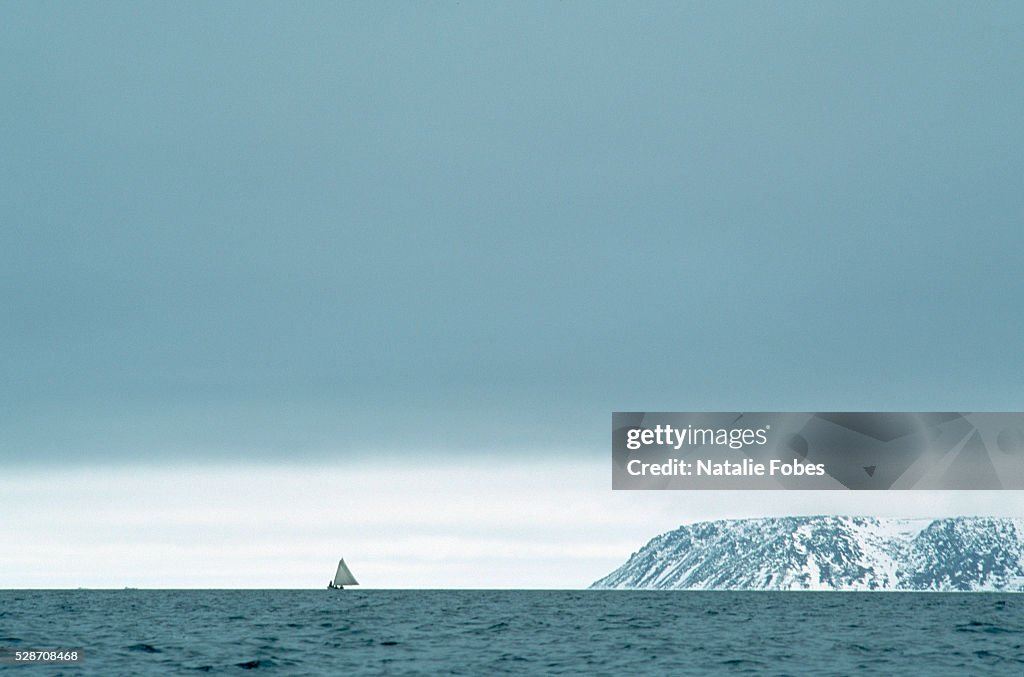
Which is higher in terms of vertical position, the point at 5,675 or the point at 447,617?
the point at 447,617

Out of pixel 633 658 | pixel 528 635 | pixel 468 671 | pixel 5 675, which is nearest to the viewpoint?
pixel 5 675

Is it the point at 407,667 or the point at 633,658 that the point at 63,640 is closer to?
the point at 407,667

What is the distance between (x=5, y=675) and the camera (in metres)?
51.3

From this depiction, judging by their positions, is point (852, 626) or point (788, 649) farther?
point (852, 626)

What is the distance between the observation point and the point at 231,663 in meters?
59.5

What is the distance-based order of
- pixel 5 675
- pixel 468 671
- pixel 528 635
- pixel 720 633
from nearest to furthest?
pixel 5 675, pixel 468 671, pixel 528 635, pixel 720 633

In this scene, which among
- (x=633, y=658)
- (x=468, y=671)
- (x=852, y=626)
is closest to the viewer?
(x=468, y=671)

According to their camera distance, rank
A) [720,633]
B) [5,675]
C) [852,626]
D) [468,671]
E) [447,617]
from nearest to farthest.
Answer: [5,675] → [468,671] → [720,633] → [852,626] → [447,617]

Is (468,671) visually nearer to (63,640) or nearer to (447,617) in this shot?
(63,640)

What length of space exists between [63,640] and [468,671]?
2953cm

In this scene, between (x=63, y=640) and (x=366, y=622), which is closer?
(x=63, y=640)

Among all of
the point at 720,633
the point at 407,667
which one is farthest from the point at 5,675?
the point at 720,633

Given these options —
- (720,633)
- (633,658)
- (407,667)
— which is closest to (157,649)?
(407,667)

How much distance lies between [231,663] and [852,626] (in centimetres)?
6090
